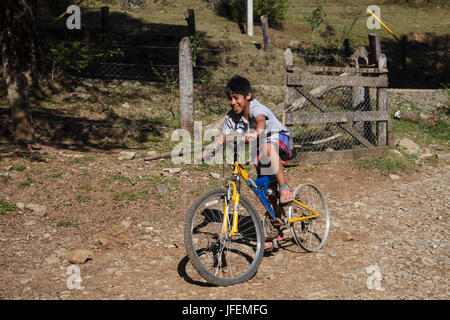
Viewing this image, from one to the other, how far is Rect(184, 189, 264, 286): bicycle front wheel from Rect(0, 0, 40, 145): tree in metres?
3.90

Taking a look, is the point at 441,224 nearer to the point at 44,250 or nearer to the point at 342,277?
the point at 342,277

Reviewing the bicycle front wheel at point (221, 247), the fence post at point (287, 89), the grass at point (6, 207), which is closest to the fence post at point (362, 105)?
the fence post at point (287, 89)

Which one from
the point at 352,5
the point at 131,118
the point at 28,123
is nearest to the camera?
the point at 28,123

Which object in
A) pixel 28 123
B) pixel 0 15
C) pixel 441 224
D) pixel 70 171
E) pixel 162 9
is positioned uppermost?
pixel 162 9

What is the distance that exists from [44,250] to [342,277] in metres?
3.05

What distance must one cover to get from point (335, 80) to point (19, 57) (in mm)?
5538

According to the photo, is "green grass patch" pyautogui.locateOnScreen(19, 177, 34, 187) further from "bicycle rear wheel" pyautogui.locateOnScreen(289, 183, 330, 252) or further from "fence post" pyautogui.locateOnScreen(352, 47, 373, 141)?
"fence post" pyautogui.locateOnScreen(352, 47, 373, 141)

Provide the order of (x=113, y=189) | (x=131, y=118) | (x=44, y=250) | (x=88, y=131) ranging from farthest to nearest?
1. (x=131, y=118)
2. (x=88, y=131)
3. (x=113, y=189)
4. (x=44, y=250)

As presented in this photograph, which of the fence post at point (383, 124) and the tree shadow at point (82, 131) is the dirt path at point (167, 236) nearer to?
the tree shadow at point (82, 131)

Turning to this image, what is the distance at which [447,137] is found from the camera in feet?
32.6

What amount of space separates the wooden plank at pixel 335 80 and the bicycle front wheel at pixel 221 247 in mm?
3113

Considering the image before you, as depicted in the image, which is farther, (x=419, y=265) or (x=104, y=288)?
(x=419, y=265)

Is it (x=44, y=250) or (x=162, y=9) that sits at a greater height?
(x=162, y=9)

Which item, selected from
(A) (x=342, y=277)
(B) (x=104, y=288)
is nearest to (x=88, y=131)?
(B) (x=104, y=288)
